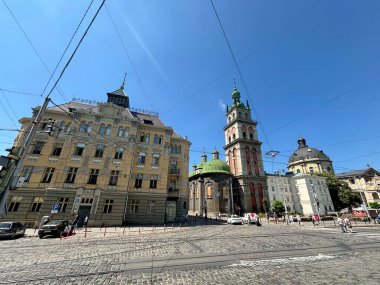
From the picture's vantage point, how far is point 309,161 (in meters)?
82.4

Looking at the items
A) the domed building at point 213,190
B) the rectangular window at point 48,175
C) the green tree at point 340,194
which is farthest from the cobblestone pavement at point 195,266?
the green tree at point 340,194

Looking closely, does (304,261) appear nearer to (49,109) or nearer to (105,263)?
(105,263)

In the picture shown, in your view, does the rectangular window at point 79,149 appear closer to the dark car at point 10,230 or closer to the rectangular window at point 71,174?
the rectangular window at point 71,174

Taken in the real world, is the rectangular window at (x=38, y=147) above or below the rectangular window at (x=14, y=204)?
above

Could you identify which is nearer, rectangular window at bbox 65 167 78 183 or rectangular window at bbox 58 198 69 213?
rectangular window at bbox 58 198 69 213

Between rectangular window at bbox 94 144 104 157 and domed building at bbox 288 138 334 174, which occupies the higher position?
domed building at bbox 288 138 334 174

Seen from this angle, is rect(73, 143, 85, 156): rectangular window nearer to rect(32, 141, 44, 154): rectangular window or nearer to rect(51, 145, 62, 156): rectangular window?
rect(51, 145, 62, 156): rectangular window

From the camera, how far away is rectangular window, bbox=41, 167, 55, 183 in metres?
23.8

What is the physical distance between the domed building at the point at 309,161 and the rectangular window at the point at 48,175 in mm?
89714

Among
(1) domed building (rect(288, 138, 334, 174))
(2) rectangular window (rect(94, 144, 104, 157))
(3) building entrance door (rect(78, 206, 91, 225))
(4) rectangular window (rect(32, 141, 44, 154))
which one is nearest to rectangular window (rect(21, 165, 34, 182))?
(4) rectangular window (rect(32, 141, 44, 154))

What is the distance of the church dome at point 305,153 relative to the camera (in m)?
82.8

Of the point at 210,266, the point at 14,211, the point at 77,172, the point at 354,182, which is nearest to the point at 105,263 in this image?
the point at 210,266

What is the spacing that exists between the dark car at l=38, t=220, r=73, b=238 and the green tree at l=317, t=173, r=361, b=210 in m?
77.3

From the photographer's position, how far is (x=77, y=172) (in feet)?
80.9
